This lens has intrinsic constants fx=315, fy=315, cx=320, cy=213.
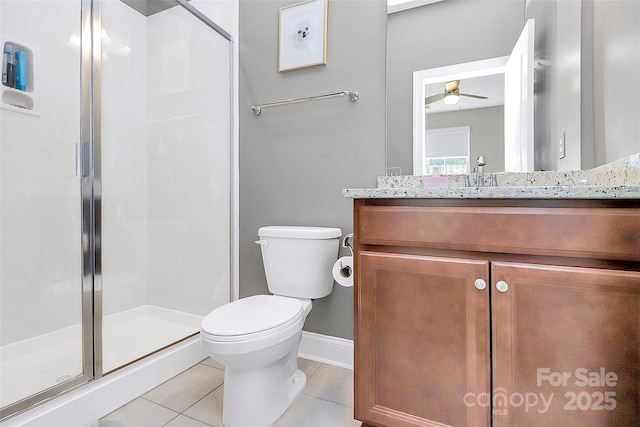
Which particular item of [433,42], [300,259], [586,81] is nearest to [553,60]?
[586,81]

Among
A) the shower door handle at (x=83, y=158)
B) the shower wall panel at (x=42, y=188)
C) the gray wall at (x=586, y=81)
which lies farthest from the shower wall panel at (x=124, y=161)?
the gray wall at (x=586, y=81)

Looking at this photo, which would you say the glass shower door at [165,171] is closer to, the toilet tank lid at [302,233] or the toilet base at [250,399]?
the toilet tank lid at [302,233]

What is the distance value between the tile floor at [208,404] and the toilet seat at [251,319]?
0.42 metres

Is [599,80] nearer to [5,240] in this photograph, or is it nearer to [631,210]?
[631,210]

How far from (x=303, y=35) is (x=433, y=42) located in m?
0.74

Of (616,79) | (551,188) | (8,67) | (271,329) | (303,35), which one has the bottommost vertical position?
(271,329)

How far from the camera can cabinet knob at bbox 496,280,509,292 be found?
2.84 ft

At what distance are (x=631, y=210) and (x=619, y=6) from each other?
669 millimetres

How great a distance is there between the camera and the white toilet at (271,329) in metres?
1.14

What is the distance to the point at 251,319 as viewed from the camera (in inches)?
48.6

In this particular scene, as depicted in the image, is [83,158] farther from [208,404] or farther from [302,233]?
[208,404]

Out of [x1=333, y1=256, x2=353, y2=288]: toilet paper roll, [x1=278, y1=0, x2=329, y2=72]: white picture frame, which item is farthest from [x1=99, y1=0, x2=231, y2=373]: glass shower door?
[x1=333, y1=256, x2=353, y2=288]: toilet paper roll

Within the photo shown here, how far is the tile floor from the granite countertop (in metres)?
0.96

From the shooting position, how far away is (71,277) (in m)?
1.76
